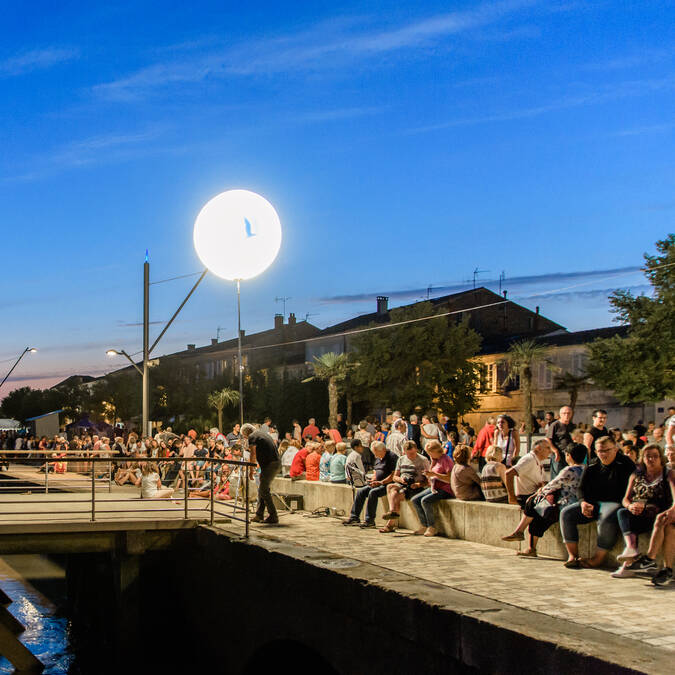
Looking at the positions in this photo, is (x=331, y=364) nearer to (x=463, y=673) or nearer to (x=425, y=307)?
(x=425, y=307)

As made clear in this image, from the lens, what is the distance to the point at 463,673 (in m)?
6.86

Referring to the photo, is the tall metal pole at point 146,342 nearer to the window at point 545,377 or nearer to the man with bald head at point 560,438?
the man with bald head at point 560,438

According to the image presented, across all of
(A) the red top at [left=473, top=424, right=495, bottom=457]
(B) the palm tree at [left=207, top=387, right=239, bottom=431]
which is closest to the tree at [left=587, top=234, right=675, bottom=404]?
(A) the red top at [left=473, top=424, right=495, bottom=457]

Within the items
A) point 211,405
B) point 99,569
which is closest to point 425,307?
point 211,405

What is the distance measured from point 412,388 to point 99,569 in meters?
38.7

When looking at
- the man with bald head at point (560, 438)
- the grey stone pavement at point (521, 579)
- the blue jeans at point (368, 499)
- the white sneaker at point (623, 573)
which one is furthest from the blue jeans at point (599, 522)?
the blue jeans at point (368, 499)

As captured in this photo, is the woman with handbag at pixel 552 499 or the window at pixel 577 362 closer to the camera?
the woman with handbag at pixel 552 499

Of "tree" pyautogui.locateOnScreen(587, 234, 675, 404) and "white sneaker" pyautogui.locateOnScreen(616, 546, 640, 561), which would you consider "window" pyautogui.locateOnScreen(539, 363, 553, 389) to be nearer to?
"tree" pyautogui.locateOnScreen(587, 234, 675, 404)

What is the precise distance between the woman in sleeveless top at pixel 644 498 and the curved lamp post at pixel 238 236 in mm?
5719

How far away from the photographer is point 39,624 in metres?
21.7

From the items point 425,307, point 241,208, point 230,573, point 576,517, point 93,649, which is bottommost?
point 93,649

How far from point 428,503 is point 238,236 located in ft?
15.7

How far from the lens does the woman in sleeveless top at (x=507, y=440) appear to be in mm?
13336

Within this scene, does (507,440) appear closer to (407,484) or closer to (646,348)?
(407,484)
